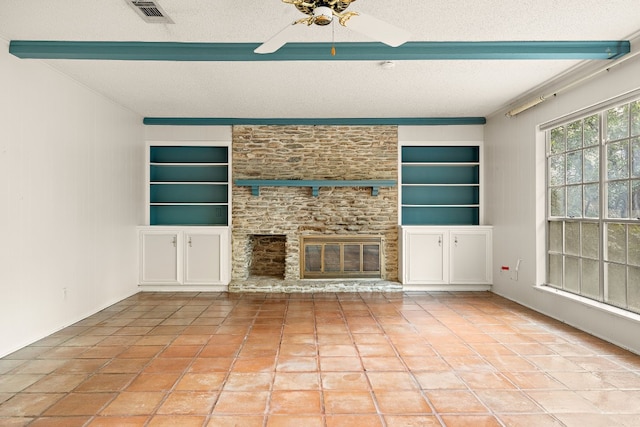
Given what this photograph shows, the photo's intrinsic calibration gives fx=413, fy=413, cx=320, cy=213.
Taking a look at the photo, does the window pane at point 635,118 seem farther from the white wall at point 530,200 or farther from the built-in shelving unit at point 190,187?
the built-in shelving unit at point 190,187

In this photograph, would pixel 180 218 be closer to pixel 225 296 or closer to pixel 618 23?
pixel 225 296

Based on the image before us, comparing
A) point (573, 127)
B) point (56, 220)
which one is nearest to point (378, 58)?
point (573, 127)

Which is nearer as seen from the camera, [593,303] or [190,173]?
[593,303]

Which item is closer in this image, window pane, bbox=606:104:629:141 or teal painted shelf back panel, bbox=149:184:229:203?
window pane, bbox=606:104:629:141

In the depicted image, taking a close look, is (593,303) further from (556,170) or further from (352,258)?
(352,258)

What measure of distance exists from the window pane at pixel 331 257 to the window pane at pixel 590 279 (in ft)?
10.7

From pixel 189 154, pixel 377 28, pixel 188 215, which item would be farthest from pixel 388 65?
pixel 188 215

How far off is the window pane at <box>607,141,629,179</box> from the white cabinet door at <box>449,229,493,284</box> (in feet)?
8.19

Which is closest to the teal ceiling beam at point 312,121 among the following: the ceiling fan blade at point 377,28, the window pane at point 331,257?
the window pane at point 331,257

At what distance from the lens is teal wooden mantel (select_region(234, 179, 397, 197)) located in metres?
6.25

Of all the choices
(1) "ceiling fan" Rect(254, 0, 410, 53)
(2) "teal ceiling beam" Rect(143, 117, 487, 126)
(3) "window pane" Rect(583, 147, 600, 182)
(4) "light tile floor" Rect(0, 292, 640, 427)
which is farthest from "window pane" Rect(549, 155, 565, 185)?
(1) "ceiling fan" Rect(254, 0, 410, 53)

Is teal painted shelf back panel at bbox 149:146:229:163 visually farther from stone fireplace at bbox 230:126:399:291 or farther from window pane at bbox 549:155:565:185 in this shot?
window pane at bbox 549:155:565:185

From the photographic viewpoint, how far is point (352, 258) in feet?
21.2

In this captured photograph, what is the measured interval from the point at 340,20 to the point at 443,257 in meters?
4.53
